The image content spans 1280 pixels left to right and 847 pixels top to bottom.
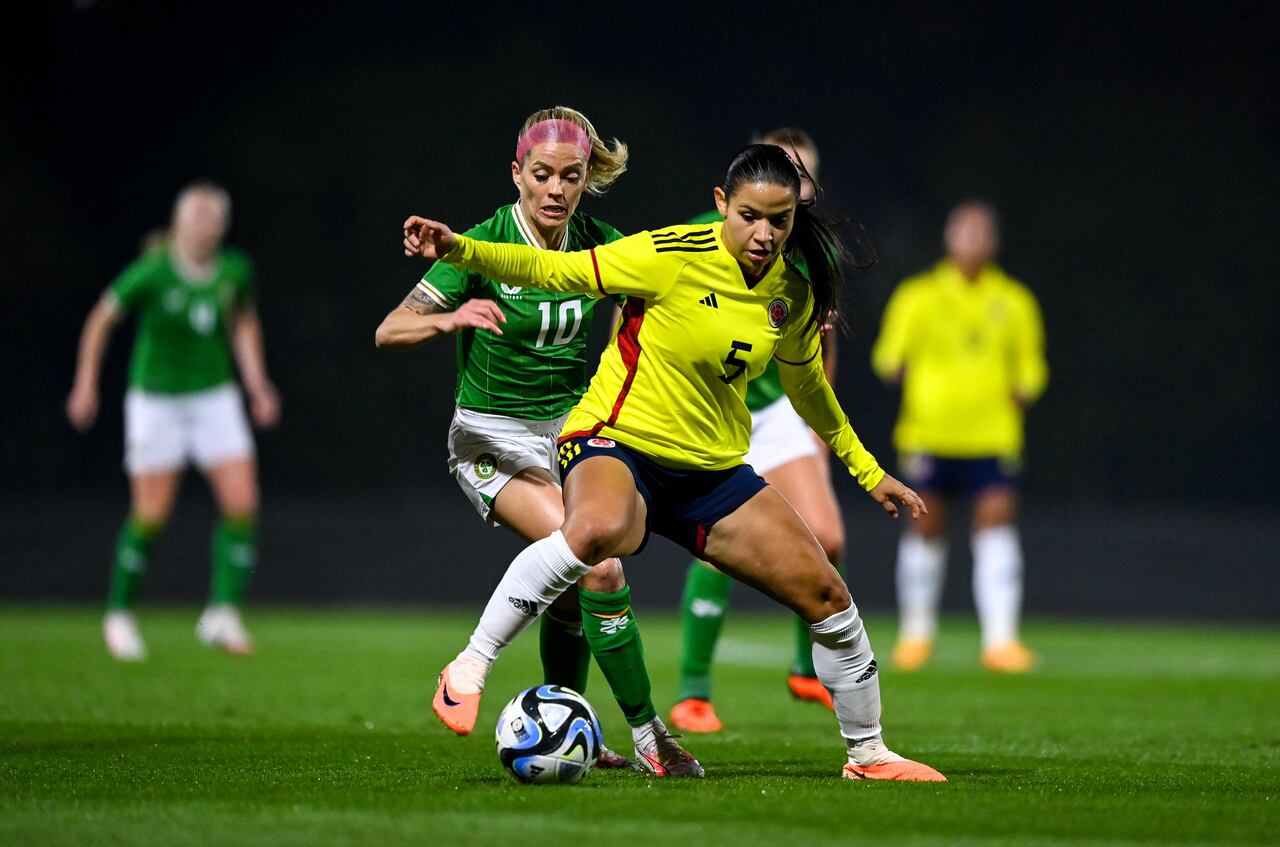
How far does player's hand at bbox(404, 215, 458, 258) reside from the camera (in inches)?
164

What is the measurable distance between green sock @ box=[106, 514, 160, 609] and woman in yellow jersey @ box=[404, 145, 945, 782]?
549cm

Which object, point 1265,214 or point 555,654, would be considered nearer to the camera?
point 555,654

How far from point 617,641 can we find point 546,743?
443 millimetres

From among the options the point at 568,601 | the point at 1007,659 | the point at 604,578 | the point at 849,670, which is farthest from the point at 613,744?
the point at 1007,659

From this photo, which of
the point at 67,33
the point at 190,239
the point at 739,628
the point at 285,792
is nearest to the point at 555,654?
the point at 285,792

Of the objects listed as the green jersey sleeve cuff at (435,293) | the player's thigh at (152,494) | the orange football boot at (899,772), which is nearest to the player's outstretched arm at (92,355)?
the player's thigh at (152,494)

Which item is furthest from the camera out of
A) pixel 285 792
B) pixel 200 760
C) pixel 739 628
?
pixel 739 628

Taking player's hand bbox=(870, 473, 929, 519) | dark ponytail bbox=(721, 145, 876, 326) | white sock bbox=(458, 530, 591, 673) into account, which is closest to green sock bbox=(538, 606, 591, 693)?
white sock bbox=(458, 530, 591, 673)

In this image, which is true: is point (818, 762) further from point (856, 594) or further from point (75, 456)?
point (75, 456)

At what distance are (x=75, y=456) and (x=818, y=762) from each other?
28.7ft

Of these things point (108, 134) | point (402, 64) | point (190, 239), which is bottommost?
point (190, 239)

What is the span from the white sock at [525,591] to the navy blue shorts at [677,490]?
0.78 ft

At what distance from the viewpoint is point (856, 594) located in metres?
12.8

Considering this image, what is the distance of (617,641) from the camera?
187 inches
